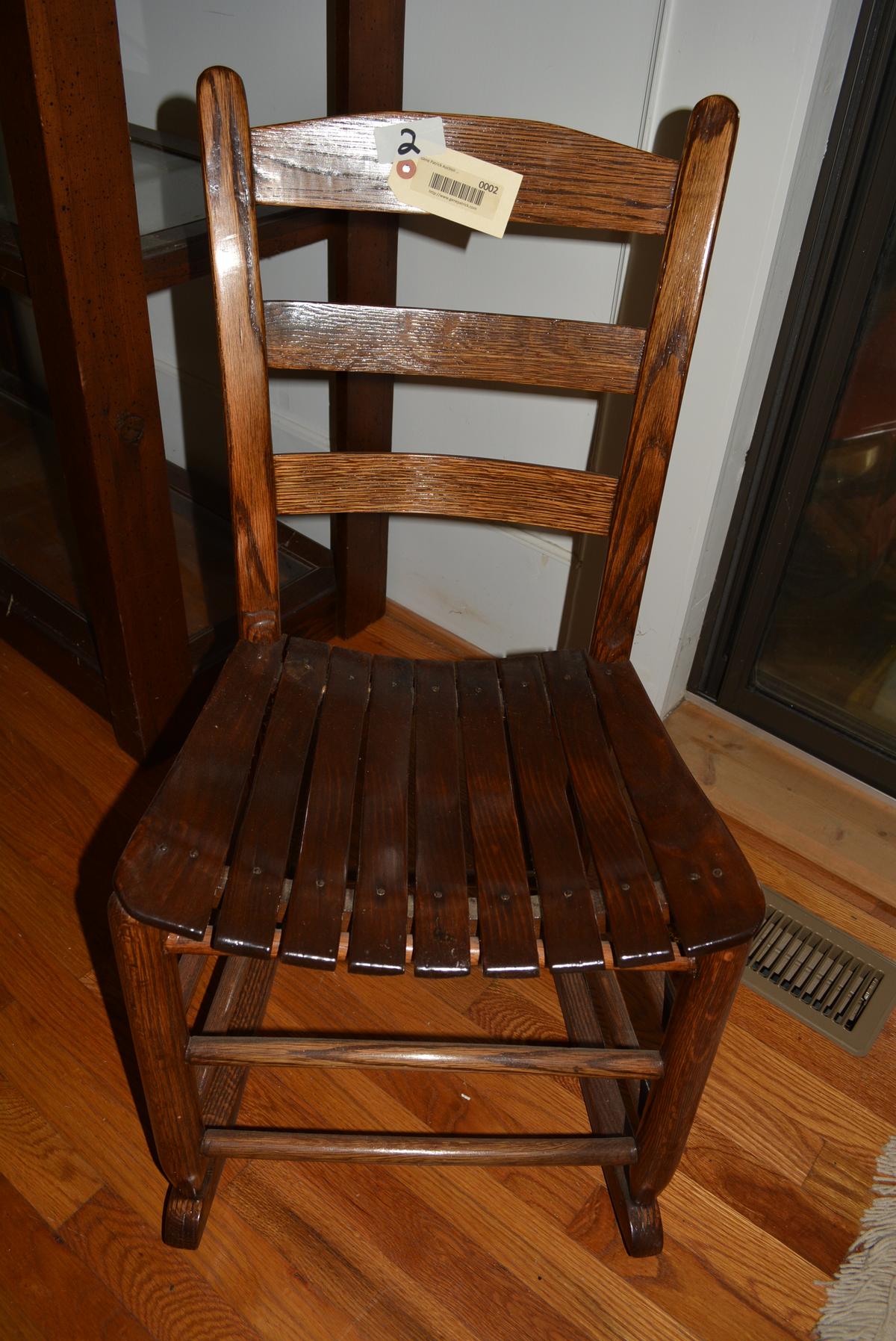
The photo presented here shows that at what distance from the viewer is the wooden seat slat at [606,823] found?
780mm

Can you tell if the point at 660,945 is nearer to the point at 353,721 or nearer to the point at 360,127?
the point at 353,721

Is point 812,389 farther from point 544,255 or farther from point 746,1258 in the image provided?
point 746,1258

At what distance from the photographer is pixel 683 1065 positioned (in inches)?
34.2

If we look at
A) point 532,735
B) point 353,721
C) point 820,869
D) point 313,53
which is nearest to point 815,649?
point 820,869

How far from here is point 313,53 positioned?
1390 millimetres

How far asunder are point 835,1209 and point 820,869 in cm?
46

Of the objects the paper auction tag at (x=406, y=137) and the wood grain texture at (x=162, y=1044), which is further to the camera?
the paper auction tag at (x=406, y=137)

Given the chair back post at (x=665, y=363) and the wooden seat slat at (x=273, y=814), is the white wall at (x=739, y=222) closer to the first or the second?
the chair back post at (x=665, y=363)

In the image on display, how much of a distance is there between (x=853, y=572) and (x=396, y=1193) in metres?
0.98

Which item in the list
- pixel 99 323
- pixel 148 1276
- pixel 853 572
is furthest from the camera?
pixel 853 572

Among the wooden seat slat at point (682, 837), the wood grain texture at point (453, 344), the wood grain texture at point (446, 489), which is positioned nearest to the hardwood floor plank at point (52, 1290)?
the wooden seat slat at point (682, 837)

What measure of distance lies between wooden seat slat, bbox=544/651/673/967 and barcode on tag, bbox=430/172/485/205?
45 centimetres

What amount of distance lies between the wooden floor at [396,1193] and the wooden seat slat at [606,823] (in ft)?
1.42

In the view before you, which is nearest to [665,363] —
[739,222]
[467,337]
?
[467,337]
